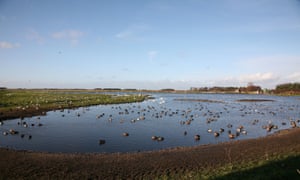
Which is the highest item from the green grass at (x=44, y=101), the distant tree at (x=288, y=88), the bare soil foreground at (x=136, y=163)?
the distant tree at (x=288, y=88)

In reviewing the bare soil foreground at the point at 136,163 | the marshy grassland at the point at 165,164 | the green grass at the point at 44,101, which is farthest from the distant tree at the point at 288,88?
the bare soil foreground at the point at 136,163

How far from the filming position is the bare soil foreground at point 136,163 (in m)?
11.8

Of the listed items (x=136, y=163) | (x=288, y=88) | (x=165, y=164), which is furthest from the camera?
(x=288, y=88)

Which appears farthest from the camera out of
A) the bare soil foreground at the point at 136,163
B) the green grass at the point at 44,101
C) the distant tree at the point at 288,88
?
the distant tree at the point at 288,88

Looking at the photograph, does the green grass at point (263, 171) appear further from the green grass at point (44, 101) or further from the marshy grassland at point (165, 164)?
the green grass at point (44, 101)

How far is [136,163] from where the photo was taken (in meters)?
13.8

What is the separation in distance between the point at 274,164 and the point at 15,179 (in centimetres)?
1198

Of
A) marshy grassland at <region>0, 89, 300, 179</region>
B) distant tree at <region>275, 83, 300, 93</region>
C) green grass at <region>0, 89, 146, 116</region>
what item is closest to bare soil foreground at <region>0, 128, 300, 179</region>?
marshy grassland at <region>0, 89, 300, 179</region>

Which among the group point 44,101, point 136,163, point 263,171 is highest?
point 44,101

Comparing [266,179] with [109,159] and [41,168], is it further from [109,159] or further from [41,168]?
[41,168]

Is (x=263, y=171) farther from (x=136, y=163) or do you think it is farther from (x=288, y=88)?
(x=288, y=88)

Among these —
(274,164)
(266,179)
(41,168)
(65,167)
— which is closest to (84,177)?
(65,167)

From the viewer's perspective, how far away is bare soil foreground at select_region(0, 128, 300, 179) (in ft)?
38.7

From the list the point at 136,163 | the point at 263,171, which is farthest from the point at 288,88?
the point at 263,171
